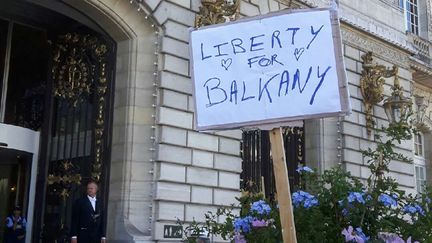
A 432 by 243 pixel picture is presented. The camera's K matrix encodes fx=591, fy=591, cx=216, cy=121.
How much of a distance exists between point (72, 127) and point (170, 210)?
281cm

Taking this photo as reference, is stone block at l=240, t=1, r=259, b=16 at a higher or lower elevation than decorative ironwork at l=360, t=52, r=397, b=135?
higher

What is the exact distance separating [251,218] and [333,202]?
0.72 metres

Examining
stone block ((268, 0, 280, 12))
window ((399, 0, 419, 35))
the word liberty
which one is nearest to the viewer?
the word liberty

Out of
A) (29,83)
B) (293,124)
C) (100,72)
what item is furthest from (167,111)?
(293,124)

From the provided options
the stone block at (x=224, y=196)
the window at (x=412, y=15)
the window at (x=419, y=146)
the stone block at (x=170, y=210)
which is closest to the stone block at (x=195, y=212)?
the stone block at (x=170, y=210)

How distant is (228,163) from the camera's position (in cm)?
1112

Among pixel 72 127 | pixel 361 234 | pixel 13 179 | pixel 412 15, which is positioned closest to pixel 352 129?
pixel 72 127

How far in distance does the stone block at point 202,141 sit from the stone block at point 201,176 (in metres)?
0.41

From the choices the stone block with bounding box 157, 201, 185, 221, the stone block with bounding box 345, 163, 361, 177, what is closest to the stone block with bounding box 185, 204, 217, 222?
the stone block with bounding box 157, 201, 185, 221

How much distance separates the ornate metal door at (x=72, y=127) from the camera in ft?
35.1

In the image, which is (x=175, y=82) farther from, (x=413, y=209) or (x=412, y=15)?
(x=412, y=15)

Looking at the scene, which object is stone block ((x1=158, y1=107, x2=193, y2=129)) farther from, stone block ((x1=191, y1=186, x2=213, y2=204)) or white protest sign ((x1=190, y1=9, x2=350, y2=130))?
white protest sign ((x1=190, y1=9, x2=350, y2=130))

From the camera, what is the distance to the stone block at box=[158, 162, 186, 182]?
9.95m

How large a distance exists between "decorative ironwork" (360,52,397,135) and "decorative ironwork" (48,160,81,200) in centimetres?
745
